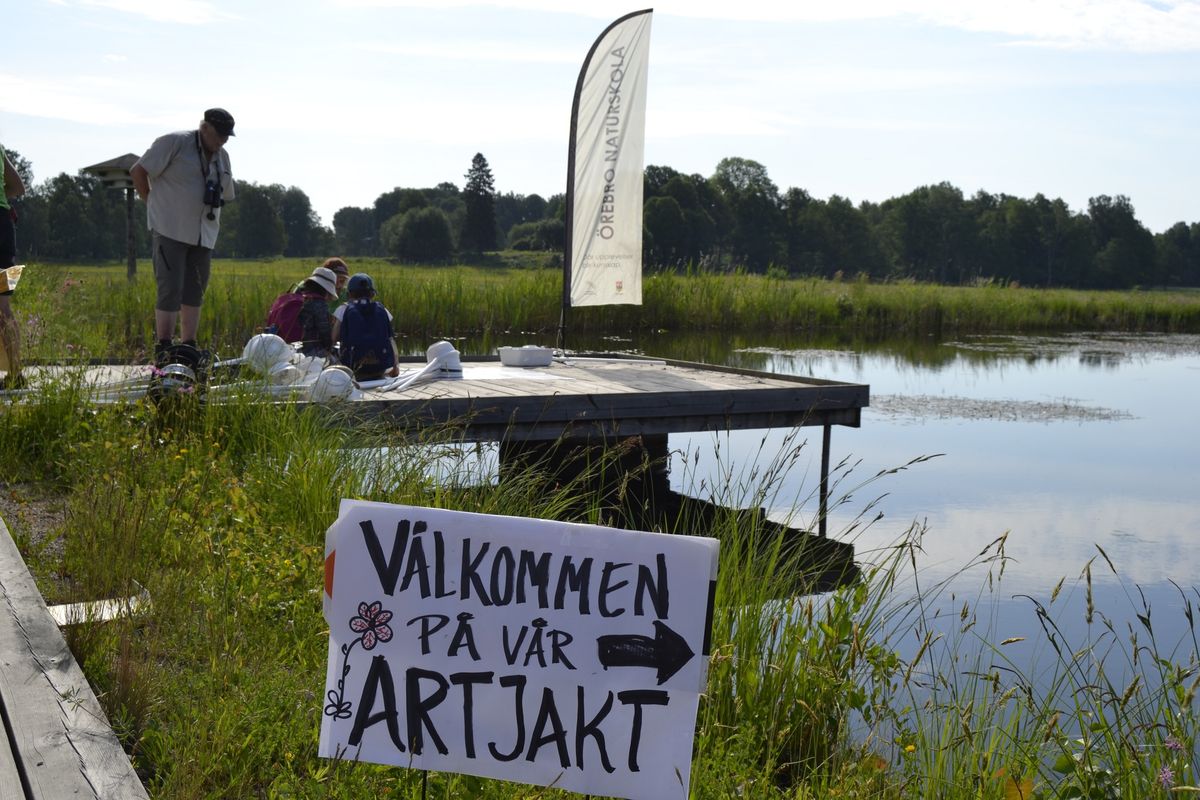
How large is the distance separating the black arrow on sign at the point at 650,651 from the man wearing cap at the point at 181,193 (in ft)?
18.3

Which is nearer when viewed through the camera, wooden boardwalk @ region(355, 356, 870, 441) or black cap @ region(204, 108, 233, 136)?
black cap @ region(204, 108, 233, 136)

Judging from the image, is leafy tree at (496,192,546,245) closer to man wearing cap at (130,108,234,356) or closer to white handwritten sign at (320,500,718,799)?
man wearing cap at (130,108,234,356)

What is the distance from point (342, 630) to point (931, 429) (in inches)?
420

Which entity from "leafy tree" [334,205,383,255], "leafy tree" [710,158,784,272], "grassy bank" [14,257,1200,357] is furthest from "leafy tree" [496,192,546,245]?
"grassy bank" [14,257,1200,357]

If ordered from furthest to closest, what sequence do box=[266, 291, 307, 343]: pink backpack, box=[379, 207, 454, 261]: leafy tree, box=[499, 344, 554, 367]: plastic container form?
box=[379, 207, 454, 261]: leafy tree, box=[499, 344, 554, 367]: plastic container, box=[266, 291, 307, 343]: pink backpack

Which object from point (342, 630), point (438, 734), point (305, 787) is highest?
point (342, 630)

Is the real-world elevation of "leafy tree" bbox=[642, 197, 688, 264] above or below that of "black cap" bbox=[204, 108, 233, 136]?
above

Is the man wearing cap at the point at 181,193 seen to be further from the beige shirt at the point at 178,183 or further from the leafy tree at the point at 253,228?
the leafy tree at the point at 253,228

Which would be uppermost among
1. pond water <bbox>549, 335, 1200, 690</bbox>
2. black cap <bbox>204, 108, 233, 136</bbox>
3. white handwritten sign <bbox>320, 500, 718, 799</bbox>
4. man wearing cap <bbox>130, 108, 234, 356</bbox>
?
black cap <bbox>204, 108, 233, 136</bbox>

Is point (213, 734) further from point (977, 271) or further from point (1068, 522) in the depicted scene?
point (977, 271)

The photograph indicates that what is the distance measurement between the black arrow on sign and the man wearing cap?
5.59 m

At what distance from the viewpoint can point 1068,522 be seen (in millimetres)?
8461

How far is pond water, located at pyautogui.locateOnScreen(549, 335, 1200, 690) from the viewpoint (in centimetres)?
652

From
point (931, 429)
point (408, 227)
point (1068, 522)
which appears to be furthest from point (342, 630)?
point (408, 227)
